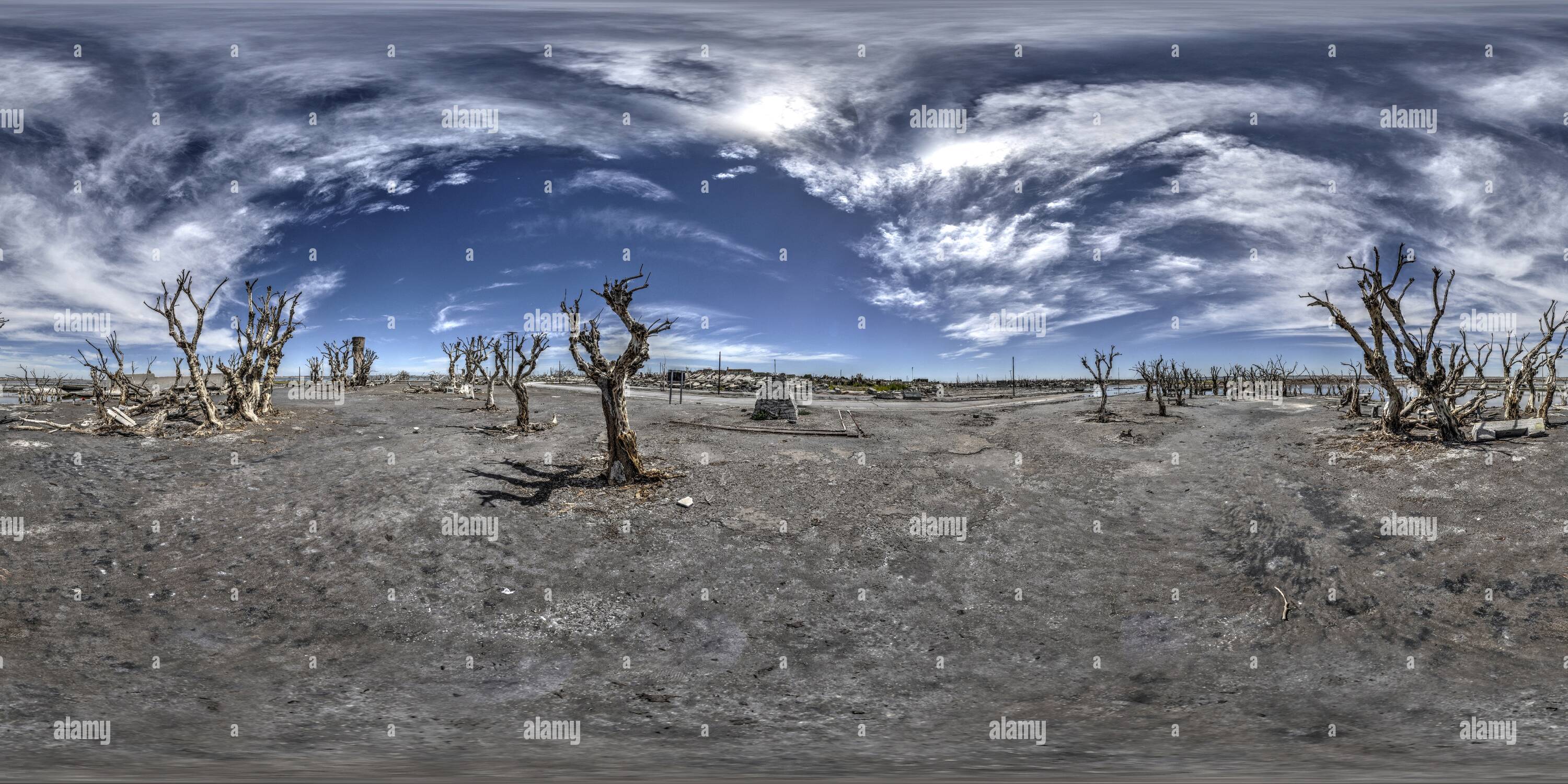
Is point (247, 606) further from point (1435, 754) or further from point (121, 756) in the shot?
point (1435, 754)

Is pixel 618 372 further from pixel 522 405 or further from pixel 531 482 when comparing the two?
pixel 522 405

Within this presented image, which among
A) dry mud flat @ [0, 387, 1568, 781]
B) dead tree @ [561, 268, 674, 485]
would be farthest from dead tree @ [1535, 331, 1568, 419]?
dead tree @ [561, 268, 674, 485]

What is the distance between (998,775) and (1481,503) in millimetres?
13916

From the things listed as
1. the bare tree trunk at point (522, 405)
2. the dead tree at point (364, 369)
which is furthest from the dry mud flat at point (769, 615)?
the dead tree at point (364, 369)

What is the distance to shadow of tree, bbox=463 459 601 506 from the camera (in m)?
14.6

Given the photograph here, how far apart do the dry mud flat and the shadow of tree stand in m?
0.19

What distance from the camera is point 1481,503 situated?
503 inches

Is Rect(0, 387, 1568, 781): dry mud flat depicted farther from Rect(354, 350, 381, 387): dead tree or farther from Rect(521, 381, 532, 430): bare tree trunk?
Rect(354, 350, 381, 387): dead tree

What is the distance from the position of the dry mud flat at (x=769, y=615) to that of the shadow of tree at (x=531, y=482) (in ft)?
0.63

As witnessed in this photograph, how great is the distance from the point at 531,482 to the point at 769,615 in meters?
8.20

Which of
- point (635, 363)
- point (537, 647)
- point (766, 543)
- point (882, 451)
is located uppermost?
point (635, 363)

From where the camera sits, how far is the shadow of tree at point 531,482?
14555mm

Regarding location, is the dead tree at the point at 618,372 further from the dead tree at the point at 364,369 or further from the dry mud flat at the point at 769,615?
the dead tree at the point at 364,369

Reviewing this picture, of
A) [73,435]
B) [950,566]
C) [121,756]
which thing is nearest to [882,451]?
[950,566]
